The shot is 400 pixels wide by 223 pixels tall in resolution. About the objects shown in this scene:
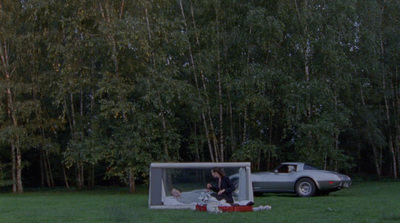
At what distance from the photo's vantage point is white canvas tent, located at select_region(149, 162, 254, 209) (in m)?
12.3

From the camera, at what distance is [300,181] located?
1647cm

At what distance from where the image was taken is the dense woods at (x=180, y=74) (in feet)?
67.3

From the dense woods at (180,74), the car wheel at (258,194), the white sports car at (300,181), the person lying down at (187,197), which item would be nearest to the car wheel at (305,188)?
the white sports car at (300,181)

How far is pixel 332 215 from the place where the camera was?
9.91 metres

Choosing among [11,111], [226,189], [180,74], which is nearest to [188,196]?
[226,189]

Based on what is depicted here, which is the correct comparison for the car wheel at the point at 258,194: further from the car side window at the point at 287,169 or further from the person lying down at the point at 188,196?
the person lying down at the point at 188,196

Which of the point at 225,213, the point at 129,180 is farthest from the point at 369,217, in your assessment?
the point at 129,180

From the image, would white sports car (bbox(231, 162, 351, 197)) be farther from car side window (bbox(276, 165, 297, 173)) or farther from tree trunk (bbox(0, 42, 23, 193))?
tree trunk (bbox(0, 42, 23, 193))

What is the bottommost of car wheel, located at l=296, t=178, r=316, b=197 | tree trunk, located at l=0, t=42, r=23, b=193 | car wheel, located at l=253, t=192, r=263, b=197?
car wheel, located at l=253, t=192, r=263, b=197

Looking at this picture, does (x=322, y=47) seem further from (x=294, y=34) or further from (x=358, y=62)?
(x=358, y=62)

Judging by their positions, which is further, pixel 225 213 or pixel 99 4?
pixel 99 4

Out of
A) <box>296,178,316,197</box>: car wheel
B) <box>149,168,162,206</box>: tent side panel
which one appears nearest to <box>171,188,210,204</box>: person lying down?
<box>149,168,162,206</box>: tent side panel

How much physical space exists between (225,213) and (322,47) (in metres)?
13.8

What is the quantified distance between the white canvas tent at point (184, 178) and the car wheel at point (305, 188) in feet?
14.6
